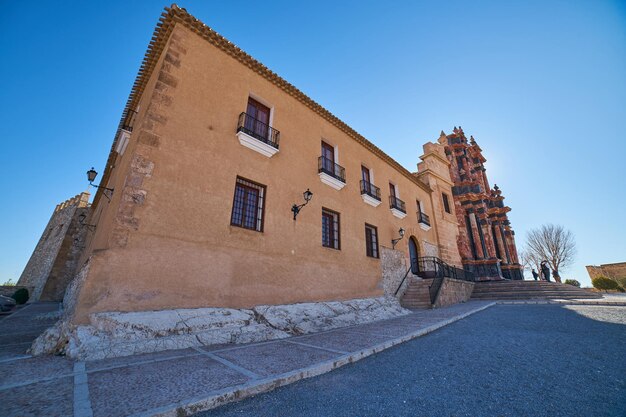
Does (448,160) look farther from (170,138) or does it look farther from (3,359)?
(3,359)

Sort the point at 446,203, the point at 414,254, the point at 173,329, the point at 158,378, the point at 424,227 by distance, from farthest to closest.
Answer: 1. the point at 446,203
2. the point at 424,227
3. the point at 414,254
4. the point at 173,329
5. the point at 158,378

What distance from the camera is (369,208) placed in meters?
10.9

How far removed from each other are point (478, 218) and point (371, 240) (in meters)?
14.3

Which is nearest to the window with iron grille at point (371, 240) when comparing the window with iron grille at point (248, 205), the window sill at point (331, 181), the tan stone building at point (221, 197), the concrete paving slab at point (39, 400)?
the tan stone building at point (221, 197)

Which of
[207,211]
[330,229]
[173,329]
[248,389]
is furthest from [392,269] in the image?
[248,389]

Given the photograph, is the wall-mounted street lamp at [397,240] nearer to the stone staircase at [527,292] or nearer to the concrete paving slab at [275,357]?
the stone staircase at [527,292]

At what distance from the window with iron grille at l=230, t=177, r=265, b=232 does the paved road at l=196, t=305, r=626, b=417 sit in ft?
14.7

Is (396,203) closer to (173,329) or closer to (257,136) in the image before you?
(257,136)

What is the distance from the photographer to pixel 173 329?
4.30m

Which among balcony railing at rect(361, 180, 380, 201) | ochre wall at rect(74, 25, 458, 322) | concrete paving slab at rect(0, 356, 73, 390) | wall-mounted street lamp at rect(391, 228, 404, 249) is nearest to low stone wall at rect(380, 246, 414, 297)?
wall-mounted street lamp at rect(391, 228, 404, 249)

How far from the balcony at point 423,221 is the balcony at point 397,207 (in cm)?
188

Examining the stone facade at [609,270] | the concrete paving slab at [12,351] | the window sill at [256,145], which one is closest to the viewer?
the concrete paving slab at [12,351]

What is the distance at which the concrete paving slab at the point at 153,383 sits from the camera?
1901 millimetres

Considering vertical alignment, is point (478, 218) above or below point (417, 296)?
above
